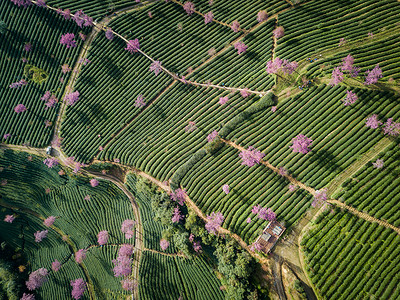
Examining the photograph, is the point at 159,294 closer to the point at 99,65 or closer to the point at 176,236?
the point at 176,236

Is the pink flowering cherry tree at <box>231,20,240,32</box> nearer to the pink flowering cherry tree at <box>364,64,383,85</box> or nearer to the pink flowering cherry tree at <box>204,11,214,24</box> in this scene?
the pink flowering cherry tree at <box>204,11,214,24</box>

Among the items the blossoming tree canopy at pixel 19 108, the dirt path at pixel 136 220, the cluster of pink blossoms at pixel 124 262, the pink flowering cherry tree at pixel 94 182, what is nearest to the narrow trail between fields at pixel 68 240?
the cluster of pink blossoms at pixel 124 262

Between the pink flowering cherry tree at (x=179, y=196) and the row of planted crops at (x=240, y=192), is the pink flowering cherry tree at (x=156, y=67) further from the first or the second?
the pink flowering cherry tree at (x=179, y=196)

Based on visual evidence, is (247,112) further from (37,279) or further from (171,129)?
(37,279)

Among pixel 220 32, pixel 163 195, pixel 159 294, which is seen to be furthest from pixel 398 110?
pixel 159 294

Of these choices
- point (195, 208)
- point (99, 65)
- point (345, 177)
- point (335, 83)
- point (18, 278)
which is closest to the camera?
point (345, 177)

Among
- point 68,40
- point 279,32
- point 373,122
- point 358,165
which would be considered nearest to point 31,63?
point 68,40

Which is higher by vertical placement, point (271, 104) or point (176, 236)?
point (271, 104)

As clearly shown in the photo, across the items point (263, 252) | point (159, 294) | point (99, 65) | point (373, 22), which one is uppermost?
point (373, 22)
